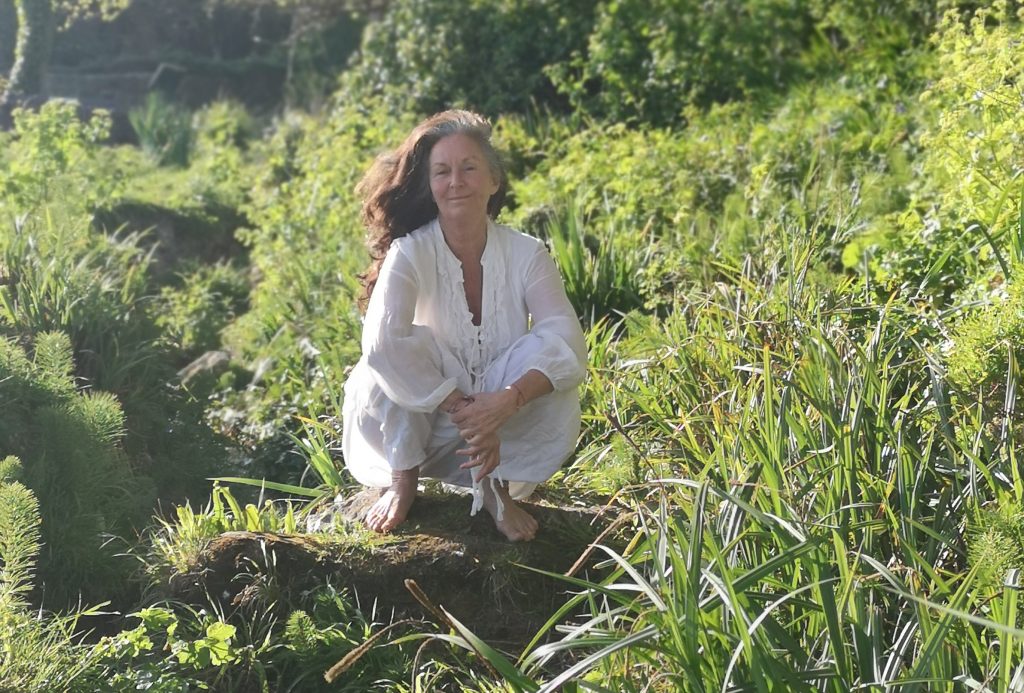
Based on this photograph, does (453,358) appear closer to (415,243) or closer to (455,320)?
(455,320)

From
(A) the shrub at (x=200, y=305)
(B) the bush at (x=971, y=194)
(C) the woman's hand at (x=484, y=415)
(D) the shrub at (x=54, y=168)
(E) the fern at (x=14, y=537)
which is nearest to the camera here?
(E) the fern at (x=14, y=537)

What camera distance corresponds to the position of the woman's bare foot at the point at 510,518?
388 centimetres

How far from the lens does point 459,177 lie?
3.89m

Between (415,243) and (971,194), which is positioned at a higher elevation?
(415,243)

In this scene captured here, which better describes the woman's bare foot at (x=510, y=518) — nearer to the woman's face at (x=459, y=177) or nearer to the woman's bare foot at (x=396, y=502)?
the woman's bare foot at (x=396, y=502)

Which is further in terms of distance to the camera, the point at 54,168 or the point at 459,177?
the point at 54,168

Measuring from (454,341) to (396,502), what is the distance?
20.4 inches

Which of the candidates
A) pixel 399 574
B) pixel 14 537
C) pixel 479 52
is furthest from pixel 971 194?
pixel 479 52

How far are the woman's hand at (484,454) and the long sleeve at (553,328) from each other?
248mm

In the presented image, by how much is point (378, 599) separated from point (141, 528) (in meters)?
1.10

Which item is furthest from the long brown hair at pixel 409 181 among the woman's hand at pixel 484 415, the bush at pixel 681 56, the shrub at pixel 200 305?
the bush at pixel 681 56

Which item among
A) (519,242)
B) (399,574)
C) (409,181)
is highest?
(409,181)

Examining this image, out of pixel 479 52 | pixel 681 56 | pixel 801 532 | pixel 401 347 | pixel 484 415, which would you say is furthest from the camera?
pixel 479 52

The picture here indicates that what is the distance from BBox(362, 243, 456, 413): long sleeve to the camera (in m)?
3.71
